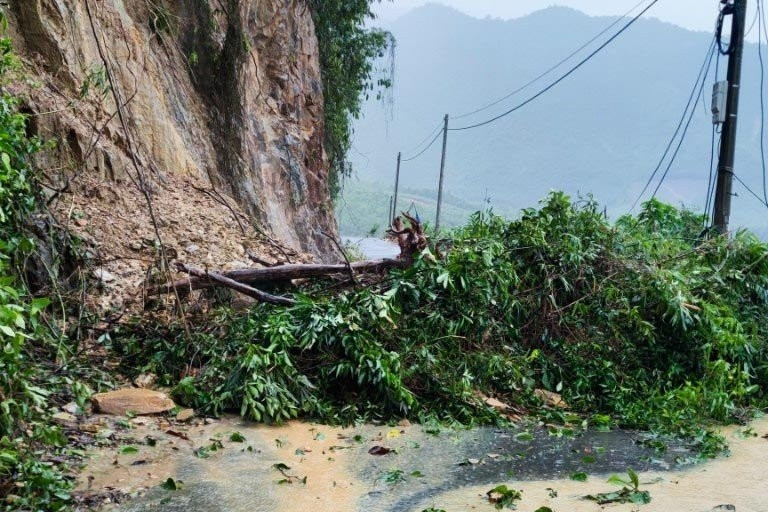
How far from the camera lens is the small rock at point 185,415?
5.45 m

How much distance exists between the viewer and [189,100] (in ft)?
35.6

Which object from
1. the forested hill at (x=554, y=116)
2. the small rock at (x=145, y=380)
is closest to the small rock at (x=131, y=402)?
the small rock at (x=145, y=380)

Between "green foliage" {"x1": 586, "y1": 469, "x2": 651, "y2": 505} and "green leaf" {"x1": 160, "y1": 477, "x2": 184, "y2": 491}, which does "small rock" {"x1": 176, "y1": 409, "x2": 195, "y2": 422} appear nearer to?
"green leaf" {"x1": 160, "y1": 477, "x2": 184, "y2": 491}

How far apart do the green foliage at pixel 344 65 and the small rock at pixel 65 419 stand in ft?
38.7

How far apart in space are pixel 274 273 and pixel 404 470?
3015mm

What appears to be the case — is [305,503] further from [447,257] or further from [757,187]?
[757,187]

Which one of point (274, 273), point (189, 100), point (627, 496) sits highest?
point (189, 100)

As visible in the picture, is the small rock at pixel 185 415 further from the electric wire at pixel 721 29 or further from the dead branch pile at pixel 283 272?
the electric wire at pixel 721 29

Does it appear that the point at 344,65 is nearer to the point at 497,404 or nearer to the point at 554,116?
the point at 497,404

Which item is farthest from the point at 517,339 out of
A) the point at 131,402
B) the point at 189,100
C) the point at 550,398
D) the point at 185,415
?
the point at 189,100

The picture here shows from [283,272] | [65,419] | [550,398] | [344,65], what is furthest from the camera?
[344,65]

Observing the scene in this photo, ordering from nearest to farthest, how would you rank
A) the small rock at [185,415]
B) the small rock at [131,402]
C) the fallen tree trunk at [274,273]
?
the small rock at [131,402] → the small rock at [185,415] → the fallen tree trunk at [274,273]

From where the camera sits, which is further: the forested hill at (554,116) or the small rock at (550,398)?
the forested hill at (554,116)

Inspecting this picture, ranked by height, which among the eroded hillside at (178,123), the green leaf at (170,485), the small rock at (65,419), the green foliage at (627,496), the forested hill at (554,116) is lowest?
the green leaf at (170,485)
